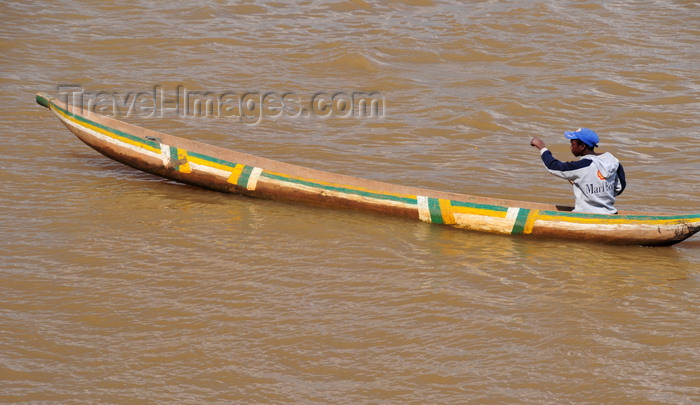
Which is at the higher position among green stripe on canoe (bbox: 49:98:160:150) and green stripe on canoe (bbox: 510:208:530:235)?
green stripe on canoe (bbox: 49:98:160:150)

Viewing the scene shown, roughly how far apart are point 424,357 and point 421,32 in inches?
282

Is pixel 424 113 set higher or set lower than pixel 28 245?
higher

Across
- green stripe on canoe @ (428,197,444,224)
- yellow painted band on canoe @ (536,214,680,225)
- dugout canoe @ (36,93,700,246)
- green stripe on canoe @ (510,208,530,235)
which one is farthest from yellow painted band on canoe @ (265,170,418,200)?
yellow painted band on canoe @ (536,214,680,225)

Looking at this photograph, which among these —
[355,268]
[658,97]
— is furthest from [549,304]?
[658,97]

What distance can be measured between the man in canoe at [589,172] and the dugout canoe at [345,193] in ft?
0.42

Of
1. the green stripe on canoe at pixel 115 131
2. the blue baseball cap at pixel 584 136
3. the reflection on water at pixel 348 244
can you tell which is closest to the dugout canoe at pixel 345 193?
the green stripe on canoe at pixel 115 131

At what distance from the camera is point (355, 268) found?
514 centimetres

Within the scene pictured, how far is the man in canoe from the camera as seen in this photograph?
5.32m

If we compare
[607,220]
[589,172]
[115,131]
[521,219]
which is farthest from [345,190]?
[115,131]

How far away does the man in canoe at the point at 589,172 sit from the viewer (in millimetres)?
5324

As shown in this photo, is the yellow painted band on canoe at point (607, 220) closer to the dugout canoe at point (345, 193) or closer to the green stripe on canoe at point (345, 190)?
the dugout canoe at point (345, 193)

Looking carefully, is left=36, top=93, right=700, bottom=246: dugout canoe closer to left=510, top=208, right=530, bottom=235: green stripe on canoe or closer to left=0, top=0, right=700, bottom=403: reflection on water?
left=510, top=208, right=530, bottom=235: green stripe on canoe

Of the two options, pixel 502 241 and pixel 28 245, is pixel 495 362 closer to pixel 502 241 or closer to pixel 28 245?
pixel 502 241

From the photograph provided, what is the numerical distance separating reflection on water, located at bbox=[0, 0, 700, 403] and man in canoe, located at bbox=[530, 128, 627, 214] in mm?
304
